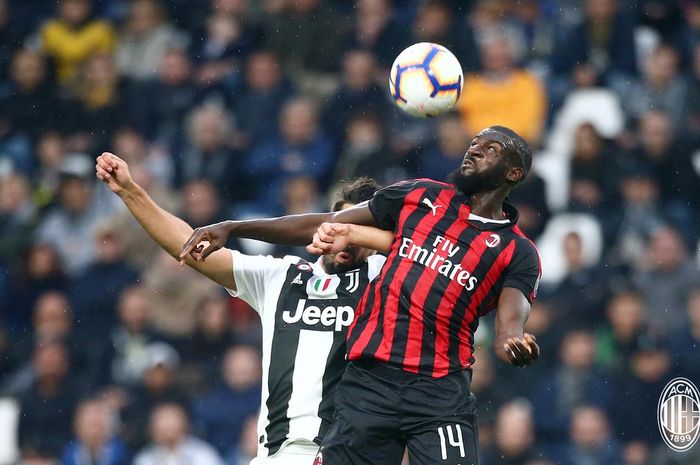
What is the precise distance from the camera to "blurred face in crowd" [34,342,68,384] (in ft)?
31.2

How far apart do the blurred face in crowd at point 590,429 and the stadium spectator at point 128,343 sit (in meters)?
3.37

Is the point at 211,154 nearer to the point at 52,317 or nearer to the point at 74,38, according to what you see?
the point at 52,317

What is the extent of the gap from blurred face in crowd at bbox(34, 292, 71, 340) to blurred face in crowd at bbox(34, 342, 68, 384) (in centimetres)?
20

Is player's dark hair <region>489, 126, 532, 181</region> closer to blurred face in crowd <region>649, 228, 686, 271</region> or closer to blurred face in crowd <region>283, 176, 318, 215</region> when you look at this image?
blurred face in crowd <region>649, 228, 686, 271</region>

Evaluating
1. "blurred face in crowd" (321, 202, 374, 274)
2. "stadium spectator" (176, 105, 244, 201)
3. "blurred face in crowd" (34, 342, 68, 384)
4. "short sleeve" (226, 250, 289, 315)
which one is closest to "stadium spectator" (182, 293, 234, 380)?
"blurred face in crowd" (34, 342, 68, 384)

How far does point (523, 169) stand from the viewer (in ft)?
17.1

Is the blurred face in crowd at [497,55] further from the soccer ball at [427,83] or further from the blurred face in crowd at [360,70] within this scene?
the soccer ball at [427,83]

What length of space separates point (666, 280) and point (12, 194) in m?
5.86

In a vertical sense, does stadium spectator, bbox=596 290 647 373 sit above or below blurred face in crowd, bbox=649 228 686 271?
below

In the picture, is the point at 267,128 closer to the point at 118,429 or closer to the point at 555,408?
the point at 118,429

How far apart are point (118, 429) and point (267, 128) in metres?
3.11

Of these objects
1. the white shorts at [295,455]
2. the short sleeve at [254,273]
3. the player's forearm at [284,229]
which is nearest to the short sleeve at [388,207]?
the player's forearm at [284,229]

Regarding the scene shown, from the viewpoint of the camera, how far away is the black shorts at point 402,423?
484cm

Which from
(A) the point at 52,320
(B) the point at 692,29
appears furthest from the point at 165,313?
(B) the point at 692,29
